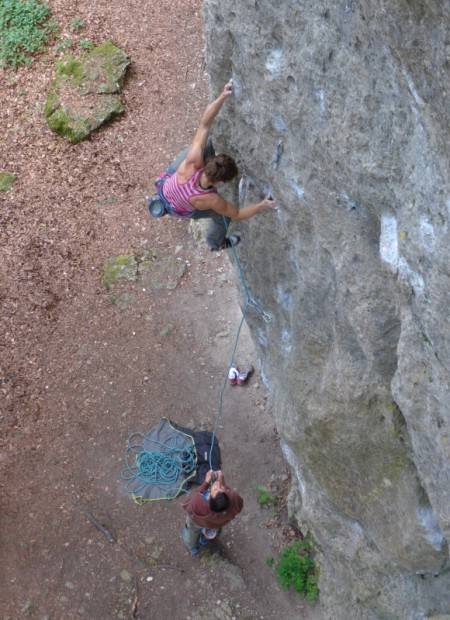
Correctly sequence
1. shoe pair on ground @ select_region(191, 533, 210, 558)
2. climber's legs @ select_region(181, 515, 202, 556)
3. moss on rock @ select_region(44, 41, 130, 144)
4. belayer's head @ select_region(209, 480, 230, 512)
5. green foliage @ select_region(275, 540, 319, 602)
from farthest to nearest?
1. moss on rock @ select_region(44, 41, 130, 144)
2. shoe pair on ground @ select_region(191, 533, 210, 558)
3. green foliage @ select_region(275, 540, 319, 602)
4. climber's legs @ select_region(181, 515, 202, 556)
5. belayer's head @ select_region(209, 480, 230, 512)

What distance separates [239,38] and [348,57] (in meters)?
1.14

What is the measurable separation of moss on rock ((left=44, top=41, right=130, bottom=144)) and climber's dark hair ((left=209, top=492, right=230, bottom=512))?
6.24 meters

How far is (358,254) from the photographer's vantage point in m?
4.06

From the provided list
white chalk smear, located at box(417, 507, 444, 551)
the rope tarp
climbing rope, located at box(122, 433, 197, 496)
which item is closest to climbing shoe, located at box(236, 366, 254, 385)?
the rope tarp

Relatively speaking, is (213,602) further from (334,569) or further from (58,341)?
(58,341)

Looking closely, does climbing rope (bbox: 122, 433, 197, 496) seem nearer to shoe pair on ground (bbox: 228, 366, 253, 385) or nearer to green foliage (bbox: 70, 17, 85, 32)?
shoe pair on ground (bbox: 228, 366, 253, 385)

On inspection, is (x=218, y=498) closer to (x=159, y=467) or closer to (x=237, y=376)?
(x=159, y=467)

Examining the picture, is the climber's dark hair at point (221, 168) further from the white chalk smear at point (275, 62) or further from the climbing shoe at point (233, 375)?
the climbing shoe at point (233, 375)

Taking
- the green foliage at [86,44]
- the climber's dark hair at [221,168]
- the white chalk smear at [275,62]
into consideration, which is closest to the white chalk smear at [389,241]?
the white chalk smear at [275,62]

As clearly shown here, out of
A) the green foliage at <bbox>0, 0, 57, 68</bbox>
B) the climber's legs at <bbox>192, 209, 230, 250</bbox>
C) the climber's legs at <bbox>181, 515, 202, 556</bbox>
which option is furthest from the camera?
the green foliage at <bbox>0, 0, 57, 68</bbox>

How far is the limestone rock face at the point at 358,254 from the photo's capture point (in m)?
3.16

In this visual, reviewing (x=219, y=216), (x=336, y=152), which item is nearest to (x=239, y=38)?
(x=336, y=152)

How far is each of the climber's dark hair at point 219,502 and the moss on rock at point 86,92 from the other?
20.5 feet

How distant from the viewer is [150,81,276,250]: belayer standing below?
16.1 ft
